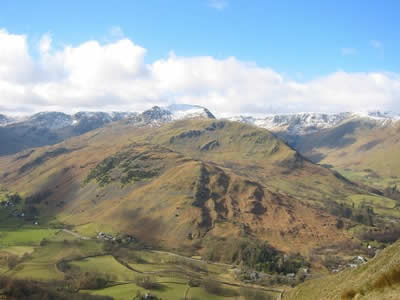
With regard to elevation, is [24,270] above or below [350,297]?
below

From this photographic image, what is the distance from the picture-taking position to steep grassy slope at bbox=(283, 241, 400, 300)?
40062 mm

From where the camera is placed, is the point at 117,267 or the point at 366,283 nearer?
the point at 366,283

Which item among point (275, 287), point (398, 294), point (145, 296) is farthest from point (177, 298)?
point (398, 294)

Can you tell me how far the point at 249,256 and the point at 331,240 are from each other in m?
49.9

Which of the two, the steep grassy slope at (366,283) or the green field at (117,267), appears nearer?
the steep grassy slope at (366,283)

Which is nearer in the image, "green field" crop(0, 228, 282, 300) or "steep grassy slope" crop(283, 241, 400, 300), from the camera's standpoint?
"steep grassy slope" crop(283, 241, 400, 300)

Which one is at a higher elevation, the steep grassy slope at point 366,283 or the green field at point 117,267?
the steep grassy slope at point 366,283

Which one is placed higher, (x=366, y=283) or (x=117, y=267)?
(x=366, y=283)

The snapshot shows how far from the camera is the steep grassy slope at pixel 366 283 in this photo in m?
40.1

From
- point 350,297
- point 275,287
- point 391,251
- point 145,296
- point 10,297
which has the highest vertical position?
point 391,251

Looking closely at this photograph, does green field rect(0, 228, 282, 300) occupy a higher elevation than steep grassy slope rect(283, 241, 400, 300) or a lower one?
lower

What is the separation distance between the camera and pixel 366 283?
141ft

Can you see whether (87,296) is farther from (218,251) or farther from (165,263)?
Answer: (218,251)

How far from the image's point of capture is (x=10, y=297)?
98562 millimetres
